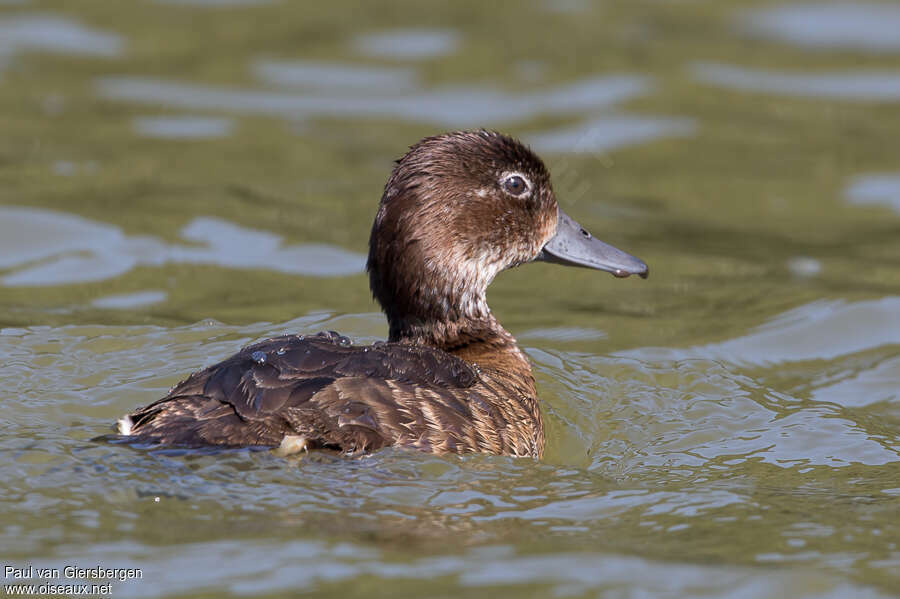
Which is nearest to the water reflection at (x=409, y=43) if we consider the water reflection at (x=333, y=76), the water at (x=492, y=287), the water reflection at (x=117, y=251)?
the water at (x=492, y=287)

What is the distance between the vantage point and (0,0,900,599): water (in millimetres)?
4715

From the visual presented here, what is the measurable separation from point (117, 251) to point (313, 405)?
14.8 ft

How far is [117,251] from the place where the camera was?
365 inches

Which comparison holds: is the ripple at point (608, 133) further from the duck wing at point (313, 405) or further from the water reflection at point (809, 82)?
the duck wing at point (313, 405)

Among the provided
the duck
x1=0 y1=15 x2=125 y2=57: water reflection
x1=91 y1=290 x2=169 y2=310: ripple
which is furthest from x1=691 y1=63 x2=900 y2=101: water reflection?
the duck

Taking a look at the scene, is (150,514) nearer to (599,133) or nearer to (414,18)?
(599,133)

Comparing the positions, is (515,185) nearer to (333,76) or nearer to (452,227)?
(452,227)

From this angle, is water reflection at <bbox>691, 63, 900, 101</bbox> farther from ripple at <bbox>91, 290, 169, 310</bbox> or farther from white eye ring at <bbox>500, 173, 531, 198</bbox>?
white eye ring at <bbox>500, 173, 531, 198</bbox>

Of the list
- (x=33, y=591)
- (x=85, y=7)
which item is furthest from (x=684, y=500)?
(x=85, y=7)

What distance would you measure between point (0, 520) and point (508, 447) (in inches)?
80.9

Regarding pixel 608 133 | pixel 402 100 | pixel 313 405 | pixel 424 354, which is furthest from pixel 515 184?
pixel 402 100

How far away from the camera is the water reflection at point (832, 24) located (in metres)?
13.5

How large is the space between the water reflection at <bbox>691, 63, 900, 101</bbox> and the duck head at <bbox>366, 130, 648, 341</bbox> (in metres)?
6.41

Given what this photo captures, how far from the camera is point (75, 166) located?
10680mm
